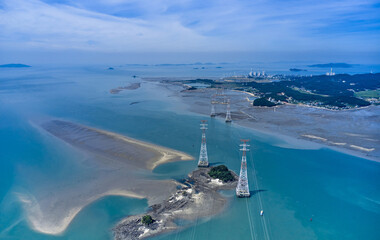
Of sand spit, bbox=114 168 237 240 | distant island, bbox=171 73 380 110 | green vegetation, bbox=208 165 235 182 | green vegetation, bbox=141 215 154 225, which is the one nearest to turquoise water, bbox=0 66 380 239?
sand spit, bbox=114 168 237 240

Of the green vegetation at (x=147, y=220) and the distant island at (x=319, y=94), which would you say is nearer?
the green vegetation at (x=147, y=220)

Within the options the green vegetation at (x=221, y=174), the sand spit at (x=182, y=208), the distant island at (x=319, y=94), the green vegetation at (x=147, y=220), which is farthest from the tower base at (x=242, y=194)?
the distant island at (x=319, y=94)

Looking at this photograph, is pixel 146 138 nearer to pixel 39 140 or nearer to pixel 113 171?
pixel 113 171

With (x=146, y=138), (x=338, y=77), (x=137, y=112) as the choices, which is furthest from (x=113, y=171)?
(x=338, y=77)

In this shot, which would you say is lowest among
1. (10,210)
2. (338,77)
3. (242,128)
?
(10,210)

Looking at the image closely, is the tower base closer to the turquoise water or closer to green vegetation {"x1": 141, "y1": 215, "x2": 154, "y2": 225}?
the turquoise water

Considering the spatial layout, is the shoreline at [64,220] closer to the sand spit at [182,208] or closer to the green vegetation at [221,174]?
the sand spit at [182,208]
